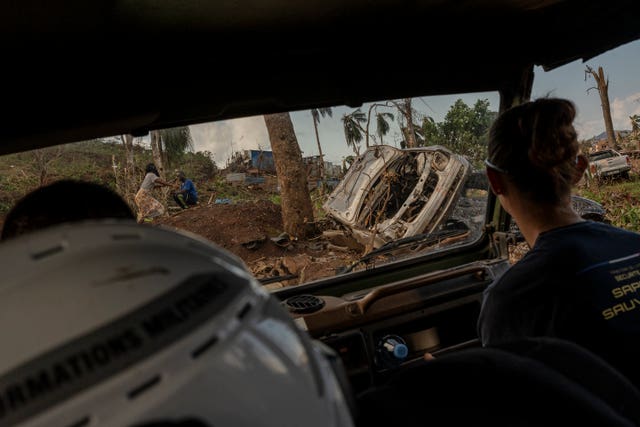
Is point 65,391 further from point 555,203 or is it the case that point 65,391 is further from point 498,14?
point 498,14

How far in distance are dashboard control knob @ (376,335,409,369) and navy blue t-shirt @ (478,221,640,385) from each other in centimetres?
73

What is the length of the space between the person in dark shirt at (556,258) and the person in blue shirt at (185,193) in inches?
105

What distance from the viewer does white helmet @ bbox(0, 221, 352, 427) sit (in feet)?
1.40

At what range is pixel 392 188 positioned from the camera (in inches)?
156

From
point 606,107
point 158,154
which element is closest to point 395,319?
point 158,154

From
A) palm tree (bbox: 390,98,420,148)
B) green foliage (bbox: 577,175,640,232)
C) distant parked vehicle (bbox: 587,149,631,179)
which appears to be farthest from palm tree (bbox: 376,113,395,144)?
distant parked vehicle (bbox: 587,149,631,179)

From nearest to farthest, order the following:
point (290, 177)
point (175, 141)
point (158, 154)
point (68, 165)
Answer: point (68, 165) < point (175, 141) < point (158, 154) < point (290, 177)

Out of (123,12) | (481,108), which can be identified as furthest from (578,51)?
(123,12)

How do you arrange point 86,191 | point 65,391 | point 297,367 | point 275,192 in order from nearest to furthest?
point 65,391
point 297,367
point 86,191
point 275,192

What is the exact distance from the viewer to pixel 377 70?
82.0 inches

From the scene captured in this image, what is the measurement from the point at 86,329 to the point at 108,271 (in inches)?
3.0

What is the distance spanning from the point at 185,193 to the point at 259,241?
909 mm

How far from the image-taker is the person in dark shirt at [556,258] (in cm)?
120

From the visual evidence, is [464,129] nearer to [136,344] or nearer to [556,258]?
[556,258]
